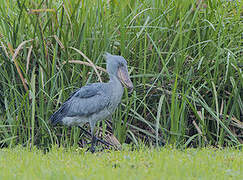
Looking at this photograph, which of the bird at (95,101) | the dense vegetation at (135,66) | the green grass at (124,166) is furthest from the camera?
the dense vegetation at (135,66)

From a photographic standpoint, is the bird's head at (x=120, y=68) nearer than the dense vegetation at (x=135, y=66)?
Yes

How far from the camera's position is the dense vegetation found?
5.57m

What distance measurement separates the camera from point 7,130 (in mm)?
5797

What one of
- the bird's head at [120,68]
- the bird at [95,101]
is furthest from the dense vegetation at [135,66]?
the bird's head at [120,68]

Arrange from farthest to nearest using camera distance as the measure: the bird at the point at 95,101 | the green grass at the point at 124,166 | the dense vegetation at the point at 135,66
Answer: the dense vegetation at the point at 135,66 → the bird at the point at 95,101 → the green grass at the point at 124,166

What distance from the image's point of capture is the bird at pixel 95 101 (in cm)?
520

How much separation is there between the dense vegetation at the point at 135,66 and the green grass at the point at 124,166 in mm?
1292

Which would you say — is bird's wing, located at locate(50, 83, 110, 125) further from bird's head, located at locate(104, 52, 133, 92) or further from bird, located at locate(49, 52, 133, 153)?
bird's head, located at locate(104, 52, 133, 92)

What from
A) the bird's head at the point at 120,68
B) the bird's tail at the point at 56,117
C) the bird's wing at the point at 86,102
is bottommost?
the bird's tail at the point at 56,117

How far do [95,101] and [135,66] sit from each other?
1.15 m

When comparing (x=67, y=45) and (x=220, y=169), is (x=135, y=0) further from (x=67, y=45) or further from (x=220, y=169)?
(x=220, y=169)

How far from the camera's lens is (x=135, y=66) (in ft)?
20.2

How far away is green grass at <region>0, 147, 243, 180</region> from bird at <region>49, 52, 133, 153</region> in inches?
36.8

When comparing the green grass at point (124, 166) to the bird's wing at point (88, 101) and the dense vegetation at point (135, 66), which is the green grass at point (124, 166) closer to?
the bird's wing at point (88, 101)
